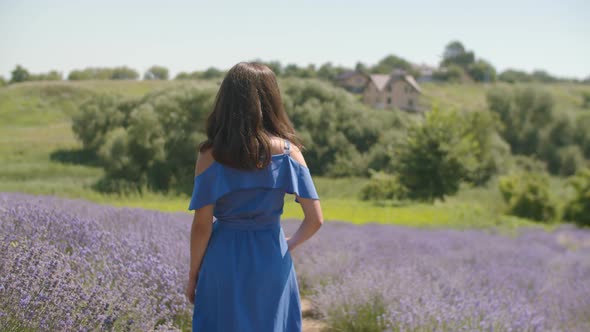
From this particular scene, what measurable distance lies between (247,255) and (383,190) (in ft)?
78.5

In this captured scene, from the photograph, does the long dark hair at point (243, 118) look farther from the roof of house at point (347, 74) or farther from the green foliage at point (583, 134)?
the green foliage at point (583, 134)

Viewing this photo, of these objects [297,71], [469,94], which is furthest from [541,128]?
[297,71]

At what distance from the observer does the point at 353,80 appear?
4247 centimetres

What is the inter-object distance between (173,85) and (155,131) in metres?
3.75

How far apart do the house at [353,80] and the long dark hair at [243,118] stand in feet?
126

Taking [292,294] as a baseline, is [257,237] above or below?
above

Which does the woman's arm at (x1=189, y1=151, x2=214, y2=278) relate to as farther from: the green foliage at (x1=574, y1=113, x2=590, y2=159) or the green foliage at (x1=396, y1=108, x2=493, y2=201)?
A: the green foliage at (x1=574, y1=113, x2=590, y2=159)

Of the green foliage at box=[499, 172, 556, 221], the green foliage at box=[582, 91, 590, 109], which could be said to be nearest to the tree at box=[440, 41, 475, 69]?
the green foliage at box=[582, 91, 590, 109]

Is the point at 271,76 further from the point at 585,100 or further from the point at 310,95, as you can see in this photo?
the point at 585,100

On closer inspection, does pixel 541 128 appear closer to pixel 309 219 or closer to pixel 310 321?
pixel 310 321

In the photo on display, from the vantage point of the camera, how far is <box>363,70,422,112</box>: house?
41181mm

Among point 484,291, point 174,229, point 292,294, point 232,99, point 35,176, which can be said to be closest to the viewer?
point 232,99

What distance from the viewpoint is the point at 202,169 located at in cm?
212

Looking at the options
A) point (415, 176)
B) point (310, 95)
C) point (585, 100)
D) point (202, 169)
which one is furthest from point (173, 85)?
point (585, 100)
